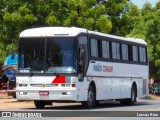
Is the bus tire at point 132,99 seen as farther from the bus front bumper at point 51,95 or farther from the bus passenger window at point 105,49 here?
the bus front bumper at point 51,95

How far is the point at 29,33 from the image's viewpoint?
87.2 ft

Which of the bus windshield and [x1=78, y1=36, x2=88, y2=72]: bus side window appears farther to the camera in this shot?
[x1=78, y1=36, x2=88, y2=72]: bus side window

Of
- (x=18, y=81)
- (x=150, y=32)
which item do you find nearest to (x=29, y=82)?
(x=18, y=81)

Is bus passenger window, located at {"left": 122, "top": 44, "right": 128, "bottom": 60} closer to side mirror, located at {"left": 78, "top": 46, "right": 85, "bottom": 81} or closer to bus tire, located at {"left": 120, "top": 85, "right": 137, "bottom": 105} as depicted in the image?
bus tire, located at {"left": 120, "top": 85, "right": 137, "bottom": 105}

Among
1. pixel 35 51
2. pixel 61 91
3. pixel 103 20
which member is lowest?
pixel 61 91

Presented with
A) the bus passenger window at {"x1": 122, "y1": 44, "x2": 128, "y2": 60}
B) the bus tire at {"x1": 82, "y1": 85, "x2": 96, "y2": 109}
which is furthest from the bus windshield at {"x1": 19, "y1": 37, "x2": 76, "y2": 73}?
the bus passenger window at {"x1": 122, "y1": 44, "x2": 128, "y2": 60}

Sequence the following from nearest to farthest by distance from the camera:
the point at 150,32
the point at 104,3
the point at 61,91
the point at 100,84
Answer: the point at 61,91
the point at 100,84
the point at 104,3
the point at 150,32

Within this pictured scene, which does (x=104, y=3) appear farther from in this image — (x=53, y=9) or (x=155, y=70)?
(x=155, y=70)

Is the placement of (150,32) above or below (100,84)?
above

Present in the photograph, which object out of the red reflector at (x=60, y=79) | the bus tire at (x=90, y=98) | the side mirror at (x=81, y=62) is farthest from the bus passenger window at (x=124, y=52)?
the red reflector at (x=60, y=79)

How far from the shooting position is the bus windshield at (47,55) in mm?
25875

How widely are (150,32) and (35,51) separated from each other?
28330 mm

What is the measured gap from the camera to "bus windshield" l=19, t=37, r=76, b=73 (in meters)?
25.9

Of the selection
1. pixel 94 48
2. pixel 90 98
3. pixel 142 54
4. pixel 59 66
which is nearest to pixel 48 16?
pixel 142 54
